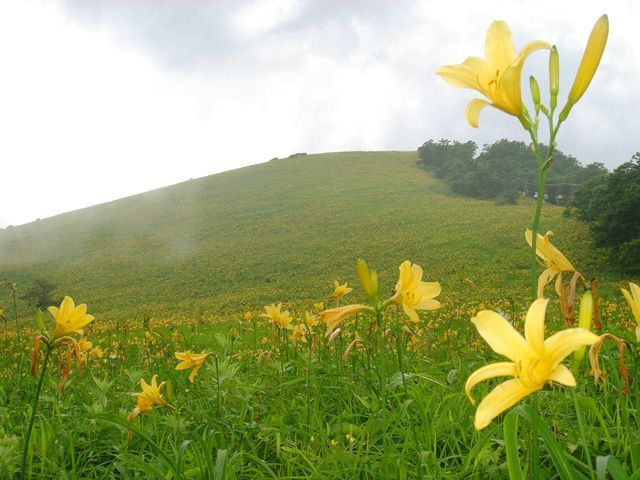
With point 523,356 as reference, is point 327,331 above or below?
below

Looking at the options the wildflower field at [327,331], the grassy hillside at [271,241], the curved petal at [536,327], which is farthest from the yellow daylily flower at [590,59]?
the grassy hillside at [271,241]

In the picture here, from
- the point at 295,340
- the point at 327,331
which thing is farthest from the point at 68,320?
the point at 295,340

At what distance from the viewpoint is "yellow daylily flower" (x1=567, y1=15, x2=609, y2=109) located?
40.4 inches

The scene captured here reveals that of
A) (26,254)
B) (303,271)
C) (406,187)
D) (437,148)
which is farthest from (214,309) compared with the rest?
(437,148)

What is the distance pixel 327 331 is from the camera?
1601 millimetres

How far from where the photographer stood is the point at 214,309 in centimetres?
1892

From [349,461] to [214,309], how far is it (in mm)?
17661

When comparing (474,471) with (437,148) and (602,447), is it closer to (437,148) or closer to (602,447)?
(602,447)

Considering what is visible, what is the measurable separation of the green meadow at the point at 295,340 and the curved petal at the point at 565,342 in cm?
19

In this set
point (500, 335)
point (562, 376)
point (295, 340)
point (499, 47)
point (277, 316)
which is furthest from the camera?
point (295, 340)

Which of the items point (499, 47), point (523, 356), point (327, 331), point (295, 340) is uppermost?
point (499, 47)

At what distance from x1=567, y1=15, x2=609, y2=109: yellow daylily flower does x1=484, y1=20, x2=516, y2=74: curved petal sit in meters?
0.15

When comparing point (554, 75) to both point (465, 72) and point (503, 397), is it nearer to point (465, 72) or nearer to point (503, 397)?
point (465, 72)

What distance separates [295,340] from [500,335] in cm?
249
